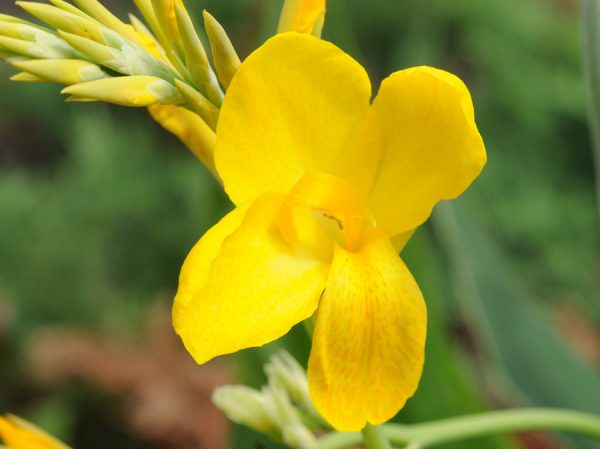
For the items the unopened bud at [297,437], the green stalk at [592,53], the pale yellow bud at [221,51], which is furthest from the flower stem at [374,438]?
the green stalk at [592,53]

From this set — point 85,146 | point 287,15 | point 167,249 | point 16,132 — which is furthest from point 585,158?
point 287,15

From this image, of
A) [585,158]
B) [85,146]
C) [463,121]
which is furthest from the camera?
[585,158]

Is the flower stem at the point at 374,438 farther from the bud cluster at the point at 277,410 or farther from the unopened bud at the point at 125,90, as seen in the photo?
the unopened bud at the point at 125,90

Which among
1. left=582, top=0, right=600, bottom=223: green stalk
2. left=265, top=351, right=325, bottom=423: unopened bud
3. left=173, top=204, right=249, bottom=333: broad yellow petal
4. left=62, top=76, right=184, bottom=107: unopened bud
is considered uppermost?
left=62, top=76, right=184, bottom=107: unopened bud

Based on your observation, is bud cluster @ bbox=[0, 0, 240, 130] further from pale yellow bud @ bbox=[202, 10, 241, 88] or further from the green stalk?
the green stalk

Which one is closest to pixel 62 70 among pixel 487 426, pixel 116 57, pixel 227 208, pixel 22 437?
pixel 116 57

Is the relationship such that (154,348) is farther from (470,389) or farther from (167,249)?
(470,389)

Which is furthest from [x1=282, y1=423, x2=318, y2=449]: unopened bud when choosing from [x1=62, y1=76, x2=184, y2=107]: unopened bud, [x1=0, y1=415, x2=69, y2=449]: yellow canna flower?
[x1=62, y1=76, x2=184, y2=107]: unopened bud
